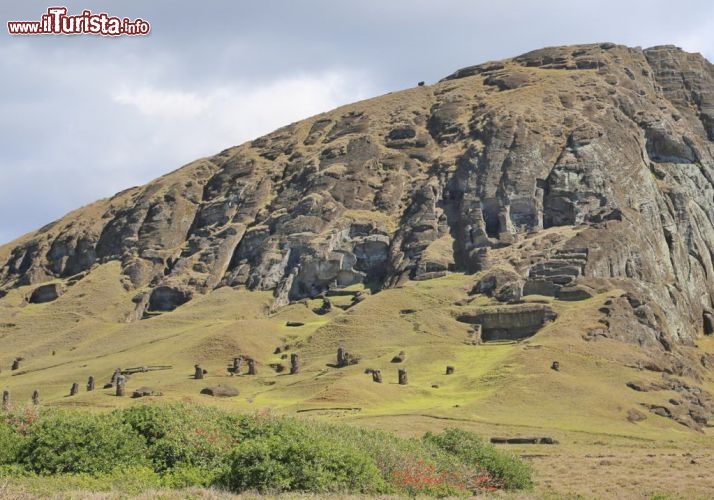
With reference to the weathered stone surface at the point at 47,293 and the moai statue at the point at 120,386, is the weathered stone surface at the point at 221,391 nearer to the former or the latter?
the moai statue at the point at 120,386

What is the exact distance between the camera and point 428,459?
37.5m

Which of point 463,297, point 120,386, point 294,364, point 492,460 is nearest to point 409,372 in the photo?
point 294,364

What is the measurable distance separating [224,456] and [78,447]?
5.31 meters

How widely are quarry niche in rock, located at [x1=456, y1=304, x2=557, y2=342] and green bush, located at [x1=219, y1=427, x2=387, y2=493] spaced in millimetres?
88936

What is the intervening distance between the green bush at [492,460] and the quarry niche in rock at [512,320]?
77.3 meters

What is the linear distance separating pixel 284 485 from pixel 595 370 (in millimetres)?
75385

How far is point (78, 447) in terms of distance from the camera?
109 ft

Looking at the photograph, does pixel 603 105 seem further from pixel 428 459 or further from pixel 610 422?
pixel 428 459

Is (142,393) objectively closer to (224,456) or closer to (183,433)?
(183,433)

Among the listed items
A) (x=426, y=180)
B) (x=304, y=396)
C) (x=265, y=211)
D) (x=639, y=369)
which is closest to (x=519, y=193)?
(x=426, y=180)

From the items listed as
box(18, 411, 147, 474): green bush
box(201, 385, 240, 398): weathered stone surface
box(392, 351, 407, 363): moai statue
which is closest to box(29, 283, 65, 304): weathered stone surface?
box(201, 385, 240, 398): weathered stone surface

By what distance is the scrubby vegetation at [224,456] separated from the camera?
100.0ft

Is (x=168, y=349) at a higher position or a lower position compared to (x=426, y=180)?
lower

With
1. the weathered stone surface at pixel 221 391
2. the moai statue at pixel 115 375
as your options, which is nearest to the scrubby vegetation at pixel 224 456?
the weathered stone surface at pixel 221 391
